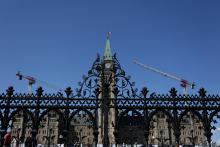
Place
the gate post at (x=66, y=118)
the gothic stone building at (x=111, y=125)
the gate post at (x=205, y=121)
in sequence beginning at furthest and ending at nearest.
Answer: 1. the gothic stone building at (x=111, y=125)
2. the gate post at (x=66, y=118)
3. the gate post at (x=205, y=121)

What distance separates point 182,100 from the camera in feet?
42.6

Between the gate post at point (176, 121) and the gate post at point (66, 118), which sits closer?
the gate post at point (176, 121)

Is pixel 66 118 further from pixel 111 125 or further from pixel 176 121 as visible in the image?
pixel 111 125

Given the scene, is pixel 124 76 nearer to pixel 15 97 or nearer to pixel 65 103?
pixel 65 103

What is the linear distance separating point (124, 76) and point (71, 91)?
8.75 feet

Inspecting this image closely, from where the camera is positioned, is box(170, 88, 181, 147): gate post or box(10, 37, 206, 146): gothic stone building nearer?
box(170, 88, 181, 147): gate post

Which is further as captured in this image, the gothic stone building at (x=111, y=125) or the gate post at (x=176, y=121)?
the gothic stone building at (x=111, y=125)

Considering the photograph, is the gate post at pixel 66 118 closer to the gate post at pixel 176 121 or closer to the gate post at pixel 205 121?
the gate post at pixel 176 121

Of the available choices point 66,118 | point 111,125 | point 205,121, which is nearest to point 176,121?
point 205,121

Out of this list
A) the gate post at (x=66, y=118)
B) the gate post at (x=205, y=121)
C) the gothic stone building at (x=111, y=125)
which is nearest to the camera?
the gate post at (x=205, y=121)

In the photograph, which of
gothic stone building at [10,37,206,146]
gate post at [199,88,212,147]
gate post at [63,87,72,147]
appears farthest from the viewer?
gothic stone building at [10,37,206,146]

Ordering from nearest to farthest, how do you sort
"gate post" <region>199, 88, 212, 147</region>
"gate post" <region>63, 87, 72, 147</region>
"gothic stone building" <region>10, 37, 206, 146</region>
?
"gate post" <region>199, 88, 212, 147</region> < "gate post" <region>63, 87, 72, 147</region> < "gothic stone building" <region>10, 37, 206, 146</region>

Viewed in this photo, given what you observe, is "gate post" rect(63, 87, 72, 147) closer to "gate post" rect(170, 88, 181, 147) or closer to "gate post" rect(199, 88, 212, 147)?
"gate post" rect(170, 88, 181, 147)

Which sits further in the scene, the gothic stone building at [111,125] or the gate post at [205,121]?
the gothic stone building at [111,125]
